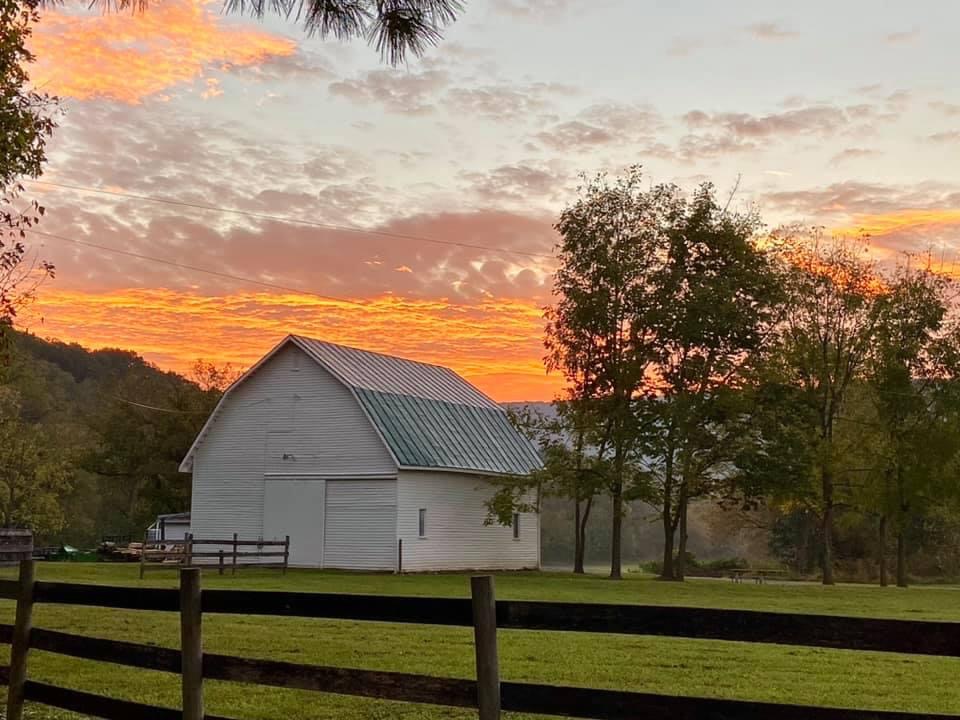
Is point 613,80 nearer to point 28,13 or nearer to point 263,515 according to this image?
point 28,13

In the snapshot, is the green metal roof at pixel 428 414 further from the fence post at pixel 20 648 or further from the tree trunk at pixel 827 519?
the fence post at pixel 20 648

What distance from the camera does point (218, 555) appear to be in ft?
101

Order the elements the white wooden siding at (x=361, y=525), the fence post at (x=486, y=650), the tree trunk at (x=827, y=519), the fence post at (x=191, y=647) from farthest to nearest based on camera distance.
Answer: the tree trunk at (x=827, y=519) → the white wooden siding at (x=361, y=525) → the fence post at (x=191, y=647) → the fence post at (x=486, y=650)

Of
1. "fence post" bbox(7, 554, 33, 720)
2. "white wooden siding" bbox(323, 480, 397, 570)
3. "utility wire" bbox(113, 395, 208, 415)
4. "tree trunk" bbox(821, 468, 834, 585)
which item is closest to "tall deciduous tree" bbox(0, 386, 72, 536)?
"utility wire" bbox(113, 395, 208, 415)

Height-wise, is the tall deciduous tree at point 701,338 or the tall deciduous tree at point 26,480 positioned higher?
the tall deciduous tree at point 701,338

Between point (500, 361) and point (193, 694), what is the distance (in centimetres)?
4352

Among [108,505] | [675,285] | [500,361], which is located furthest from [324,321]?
[108,505]

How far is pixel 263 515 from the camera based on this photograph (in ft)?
123

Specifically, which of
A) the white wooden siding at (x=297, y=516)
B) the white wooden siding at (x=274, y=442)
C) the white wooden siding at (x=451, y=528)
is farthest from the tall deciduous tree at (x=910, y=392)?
the white wooden siding at (x=297, y=516)

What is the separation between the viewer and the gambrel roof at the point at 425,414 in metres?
36.4

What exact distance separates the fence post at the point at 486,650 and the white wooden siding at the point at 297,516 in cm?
3142

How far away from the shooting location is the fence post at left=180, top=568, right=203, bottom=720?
6.38 meters

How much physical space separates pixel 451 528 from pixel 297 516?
537 centimetres

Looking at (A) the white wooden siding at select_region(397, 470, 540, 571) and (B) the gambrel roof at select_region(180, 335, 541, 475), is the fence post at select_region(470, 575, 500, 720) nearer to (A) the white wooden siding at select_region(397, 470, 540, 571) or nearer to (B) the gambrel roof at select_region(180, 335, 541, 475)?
(B) the gambrel roof at select_region(180, 335, 541, 475)
